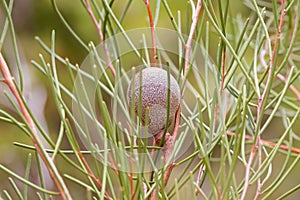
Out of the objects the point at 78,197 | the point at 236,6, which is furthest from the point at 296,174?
the point at 78,197

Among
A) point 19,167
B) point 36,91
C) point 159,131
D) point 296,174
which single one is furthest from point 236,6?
point 159,131

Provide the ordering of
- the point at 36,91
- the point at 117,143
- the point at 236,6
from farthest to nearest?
the point at 36,91 < the point at 236,6 < the point at 117,143

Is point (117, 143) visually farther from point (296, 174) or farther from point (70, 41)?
point (70, 41)

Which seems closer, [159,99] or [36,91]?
[159,99]

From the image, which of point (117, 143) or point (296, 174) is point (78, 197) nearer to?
point (296, 174)

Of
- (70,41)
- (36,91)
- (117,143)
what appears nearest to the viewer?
(117,143)

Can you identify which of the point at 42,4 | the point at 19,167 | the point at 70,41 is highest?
the point at 42,4

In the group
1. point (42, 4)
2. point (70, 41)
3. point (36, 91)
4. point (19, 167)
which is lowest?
point (19, 167)

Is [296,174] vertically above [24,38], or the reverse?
[24,38]

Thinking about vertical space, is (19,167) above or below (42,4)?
below
